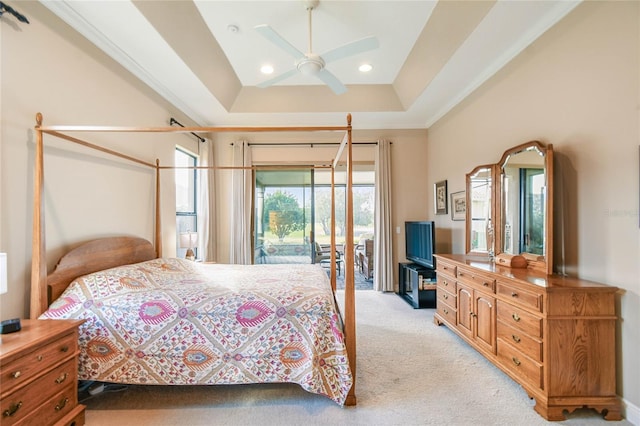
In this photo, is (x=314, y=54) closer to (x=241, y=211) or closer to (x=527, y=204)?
(x=527, y=204)

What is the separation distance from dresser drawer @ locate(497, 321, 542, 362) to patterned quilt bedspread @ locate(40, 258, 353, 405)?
4.37 ft

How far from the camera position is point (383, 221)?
15.9 ft

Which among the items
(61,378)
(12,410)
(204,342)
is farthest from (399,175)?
(12,410)

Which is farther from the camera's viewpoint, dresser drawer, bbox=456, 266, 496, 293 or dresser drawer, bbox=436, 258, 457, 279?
dresser drawer, bbox=436, 258, 457, 279

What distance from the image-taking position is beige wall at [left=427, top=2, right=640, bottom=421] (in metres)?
1.79

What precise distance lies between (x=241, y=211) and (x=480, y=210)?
3655mm

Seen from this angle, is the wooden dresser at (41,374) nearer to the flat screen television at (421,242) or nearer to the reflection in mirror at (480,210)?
the reflection in mirror at (480,210)

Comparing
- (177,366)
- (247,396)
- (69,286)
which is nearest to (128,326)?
(177,366)

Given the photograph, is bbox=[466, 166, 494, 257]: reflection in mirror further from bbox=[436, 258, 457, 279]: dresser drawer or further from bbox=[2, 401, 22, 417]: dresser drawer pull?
bbox=[2, 401, 22, 417]: dresser drawer pull

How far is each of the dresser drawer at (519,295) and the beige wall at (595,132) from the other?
49 centimetres

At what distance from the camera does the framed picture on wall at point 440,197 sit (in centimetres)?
430

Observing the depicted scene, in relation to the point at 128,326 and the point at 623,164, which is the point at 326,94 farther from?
the point at 128,326

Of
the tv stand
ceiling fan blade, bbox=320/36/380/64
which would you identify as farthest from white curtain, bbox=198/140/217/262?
the tv stand

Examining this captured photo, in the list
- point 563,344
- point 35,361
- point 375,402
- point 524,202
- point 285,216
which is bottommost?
point 375,402
